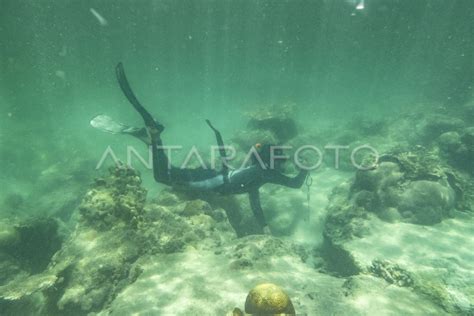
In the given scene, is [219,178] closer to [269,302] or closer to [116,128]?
[116,128]

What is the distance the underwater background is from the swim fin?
1.01 m

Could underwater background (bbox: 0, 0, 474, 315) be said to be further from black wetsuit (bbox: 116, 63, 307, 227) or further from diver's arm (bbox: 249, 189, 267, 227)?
diver's arm (bbox: 249, 189, 267, 227)

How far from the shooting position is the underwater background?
4785 mm

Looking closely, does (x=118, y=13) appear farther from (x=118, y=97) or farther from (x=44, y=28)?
(x=118, y=97)

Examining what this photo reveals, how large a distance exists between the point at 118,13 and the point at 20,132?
721 inches

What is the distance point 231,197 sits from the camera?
968 cm

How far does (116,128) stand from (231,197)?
4.07 metres

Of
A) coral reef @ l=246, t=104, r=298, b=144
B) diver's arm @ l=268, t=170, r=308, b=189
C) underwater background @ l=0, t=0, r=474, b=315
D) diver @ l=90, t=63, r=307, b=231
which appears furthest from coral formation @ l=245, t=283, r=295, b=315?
coral reef @ l=246, t=104, r=298, b=144

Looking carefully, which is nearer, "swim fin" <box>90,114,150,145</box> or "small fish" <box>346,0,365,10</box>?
"swim fin" <box>90,114,150,145</box>

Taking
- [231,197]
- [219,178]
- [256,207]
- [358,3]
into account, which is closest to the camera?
[219,178]

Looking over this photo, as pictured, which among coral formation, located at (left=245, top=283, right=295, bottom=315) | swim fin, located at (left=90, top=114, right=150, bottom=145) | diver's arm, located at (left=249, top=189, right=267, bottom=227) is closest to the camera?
coral formation, located at (left=245, top=283, right=295, bottom=315)

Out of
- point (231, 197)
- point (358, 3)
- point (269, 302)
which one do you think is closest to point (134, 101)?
point (231, 197)

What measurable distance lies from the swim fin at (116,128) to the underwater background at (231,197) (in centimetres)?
101

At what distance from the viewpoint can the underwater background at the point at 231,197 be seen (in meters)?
4.79
